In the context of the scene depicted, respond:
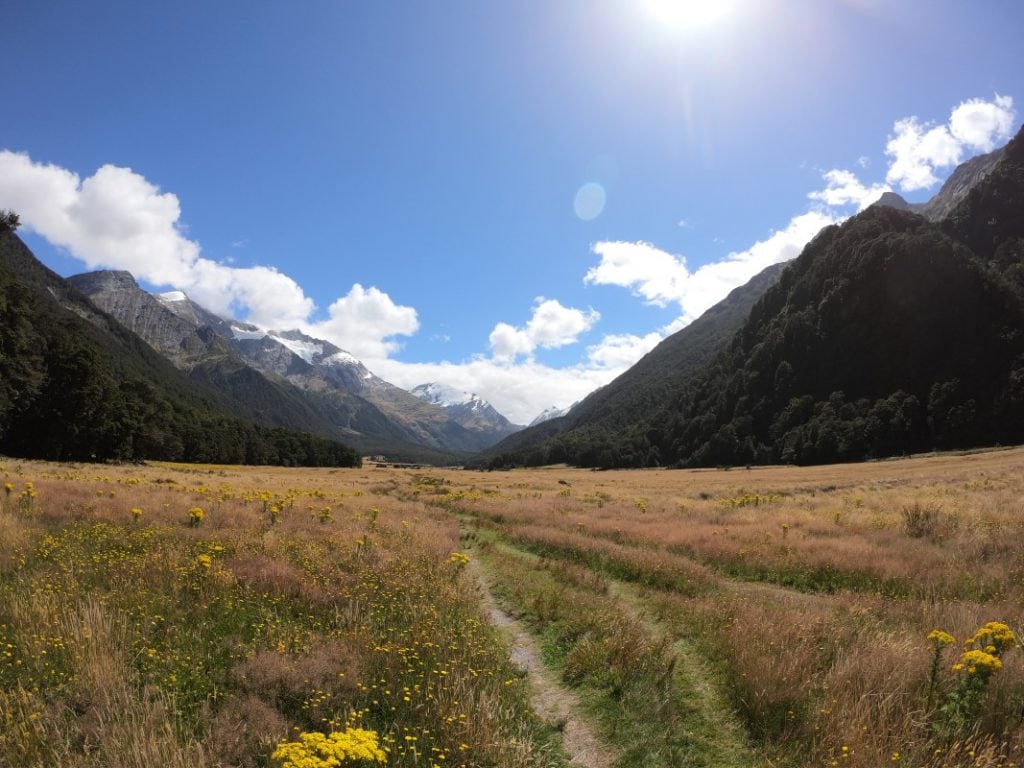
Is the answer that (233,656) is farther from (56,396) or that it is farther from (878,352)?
(878,352)

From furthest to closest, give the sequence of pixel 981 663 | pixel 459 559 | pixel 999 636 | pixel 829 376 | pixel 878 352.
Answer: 1. pixel 829 376
2. pixel 878 352
3. pixel 459 559
4. pixel 999 636
5. pixel 981 663

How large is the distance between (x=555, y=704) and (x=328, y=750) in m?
3.89

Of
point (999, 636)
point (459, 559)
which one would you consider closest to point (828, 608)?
point (999, 636)

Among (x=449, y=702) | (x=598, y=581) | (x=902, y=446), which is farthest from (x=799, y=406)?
(x=449, y=702)

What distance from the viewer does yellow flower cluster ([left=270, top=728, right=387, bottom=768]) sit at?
3830 mm

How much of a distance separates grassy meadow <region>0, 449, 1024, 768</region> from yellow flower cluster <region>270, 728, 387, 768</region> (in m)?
0.03

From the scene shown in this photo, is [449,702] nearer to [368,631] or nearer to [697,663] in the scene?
[368,631]

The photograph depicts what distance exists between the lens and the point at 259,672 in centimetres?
601

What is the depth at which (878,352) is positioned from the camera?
114m

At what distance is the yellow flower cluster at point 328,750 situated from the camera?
151 inches

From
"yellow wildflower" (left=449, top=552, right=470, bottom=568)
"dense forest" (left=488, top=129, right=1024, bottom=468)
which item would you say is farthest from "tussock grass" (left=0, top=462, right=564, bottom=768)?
"dense forest" (left=488, top=129, right=1024, bottom=468)

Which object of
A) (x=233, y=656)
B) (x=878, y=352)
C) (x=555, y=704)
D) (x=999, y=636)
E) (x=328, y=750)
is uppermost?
(x=878, y=352)

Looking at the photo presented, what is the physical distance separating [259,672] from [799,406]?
5201 inches

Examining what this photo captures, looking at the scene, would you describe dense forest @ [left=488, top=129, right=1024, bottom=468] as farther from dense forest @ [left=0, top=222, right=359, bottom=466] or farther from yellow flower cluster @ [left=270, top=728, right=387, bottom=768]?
yellow flower cluster @ [left=270, top=728, right=387, bottom=768]
